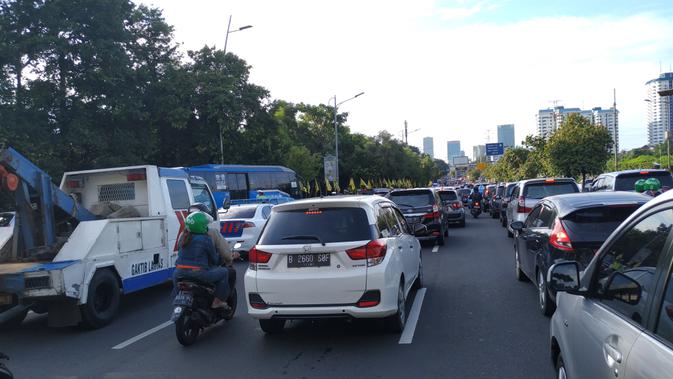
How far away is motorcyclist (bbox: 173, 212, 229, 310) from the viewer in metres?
6.82

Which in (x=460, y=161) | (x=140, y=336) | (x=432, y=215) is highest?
(x=460, y=161)

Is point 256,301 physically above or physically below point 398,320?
above

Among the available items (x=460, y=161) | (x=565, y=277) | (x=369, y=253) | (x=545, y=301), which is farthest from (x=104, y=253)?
(x=460, y=161)

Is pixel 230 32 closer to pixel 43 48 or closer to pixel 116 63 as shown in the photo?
pixel 116 63

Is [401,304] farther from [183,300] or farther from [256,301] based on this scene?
[183,300]

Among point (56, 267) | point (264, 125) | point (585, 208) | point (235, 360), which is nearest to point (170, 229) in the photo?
point (56, 267)

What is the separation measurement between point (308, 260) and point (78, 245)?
3553 millimetres

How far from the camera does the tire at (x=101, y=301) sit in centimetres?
761

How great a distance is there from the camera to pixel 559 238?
6945 millimetres

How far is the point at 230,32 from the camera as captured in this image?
30.4m

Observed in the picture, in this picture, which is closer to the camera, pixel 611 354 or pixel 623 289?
pixel 611 354

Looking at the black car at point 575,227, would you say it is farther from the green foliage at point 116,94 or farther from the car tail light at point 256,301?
the green foliage at point 116,94

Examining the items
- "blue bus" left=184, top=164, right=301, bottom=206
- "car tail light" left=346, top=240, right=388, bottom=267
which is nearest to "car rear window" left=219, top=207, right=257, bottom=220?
"car tail light" left=346, top=240, right=388, bottom=267

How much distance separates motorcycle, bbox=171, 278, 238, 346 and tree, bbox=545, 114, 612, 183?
3348 centimetres
